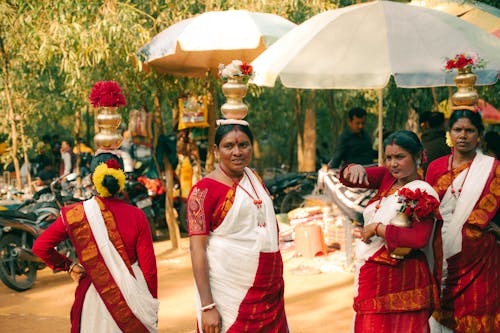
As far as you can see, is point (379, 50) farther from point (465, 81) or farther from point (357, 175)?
point (357, 175)

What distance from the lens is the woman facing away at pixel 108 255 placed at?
390 centimetres

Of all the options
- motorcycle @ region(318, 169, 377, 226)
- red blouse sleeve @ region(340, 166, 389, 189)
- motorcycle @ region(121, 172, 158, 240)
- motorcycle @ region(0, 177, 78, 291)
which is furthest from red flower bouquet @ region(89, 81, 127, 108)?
motorcycle @ region(121, 172, 158, 240)

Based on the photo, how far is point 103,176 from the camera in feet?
12.8

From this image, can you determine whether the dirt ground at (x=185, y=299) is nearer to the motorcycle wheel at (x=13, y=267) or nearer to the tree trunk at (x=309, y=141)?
the motorcycle wheel at (x=13, y=267)

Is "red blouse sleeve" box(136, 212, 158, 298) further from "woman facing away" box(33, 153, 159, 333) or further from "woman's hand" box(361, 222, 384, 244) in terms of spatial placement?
"woman's hand" box(361, 222, 384, 244)

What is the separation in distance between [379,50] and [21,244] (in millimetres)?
4823

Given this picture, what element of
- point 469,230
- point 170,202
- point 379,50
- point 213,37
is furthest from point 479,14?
point 469,230

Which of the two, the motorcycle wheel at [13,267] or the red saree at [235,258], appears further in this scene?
the motorcycle wheel at [13,267]

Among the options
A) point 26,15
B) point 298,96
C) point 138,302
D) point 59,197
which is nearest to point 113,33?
point 26,15

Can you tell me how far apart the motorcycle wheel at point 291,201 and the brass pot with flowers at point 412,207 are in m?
9.04

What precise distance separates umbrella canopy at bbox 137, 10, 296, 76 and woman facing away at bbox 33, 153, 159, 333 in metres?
5.00

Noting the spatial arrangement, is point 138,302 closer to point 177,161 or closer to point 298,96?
point 177,161

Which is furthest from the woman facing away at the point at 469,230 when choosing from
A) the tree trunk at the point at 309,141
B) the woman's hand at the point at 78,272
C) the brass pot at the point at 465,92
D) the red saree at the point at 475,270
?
the tree trunk at the point at 309,141

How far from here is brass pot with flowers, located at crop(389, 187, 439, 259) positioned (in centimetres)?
370
